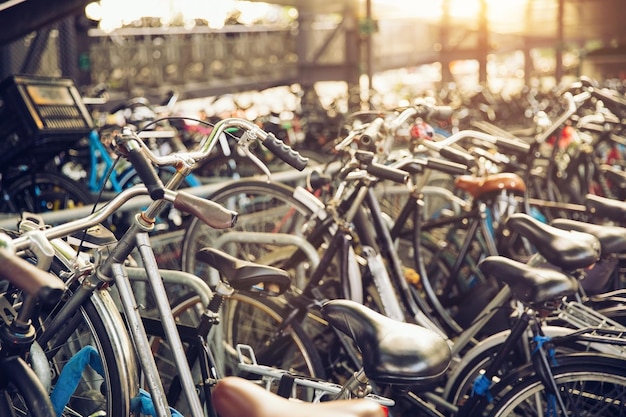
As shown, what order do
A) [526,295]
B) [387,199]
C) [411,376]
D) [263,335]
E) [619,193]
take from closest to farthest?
[411,376] → [526,295] → [263,335] → [387,199] → [619,193]

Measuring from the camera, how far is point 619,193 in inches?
241

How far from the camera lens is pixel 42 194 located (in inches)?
228

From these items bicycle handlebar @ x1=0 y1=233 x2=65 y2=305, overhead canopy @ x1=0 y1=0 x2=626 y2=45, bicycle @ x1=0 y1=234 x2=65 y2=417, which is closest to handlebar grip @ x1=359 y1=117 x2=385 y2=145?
bicycle @ x1=0 y1=234 x2=65 y2=417

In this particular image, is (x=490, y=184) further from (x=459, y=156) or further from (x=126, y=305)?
(x=126, y=305)

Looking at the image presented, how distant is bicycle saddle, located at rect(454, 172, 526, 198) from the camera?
4.46 meters

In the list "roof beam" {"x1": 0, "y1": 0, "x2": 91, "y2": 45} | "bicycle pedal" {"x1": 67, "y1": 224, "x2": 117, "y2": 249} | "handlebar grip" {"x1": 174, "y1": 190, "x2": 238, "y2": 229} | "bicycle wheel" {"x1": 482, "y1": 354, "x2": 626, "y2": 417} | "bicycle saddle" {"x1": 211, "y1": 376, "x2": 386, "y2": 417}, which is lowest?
"bicycle wheel" {"x1": 482, "y1": 354, "x2": 626, "y2": 417}

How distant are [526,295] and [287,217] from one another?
172 cm

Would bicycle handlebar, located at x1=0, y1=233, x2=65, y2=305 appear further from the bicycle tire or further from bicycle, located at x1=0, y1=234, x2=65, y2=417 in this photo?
the bicycle tire

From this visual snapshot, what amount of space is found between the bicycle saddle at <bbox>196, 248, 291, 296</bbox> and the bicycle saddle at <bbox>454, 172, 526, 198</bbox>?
1.82 meters

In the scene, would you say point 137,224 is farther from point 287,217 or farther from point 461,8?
point 461,8

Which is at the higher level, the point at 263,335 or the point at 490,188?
the point at 490,188

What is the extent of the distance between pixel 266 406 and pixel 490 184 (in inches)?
118

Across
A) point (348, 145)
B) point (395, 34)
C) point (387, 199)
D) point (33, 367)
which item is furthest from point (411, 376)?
point (395, 34)

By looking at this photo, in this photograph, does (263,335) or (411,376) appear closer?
(411,376)
